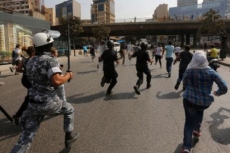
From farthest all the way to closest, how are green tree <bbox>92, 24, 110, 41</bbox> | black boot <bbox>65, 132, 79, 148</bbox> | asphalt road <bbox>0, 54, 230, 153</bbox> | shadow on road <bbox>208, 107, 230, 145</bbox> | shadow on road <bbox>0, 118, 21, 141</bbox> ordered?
green tree <bbox>92, 24, 110, 41</bbox>, shadow on road <bbox>0, 118, 21, 141</bbox>, shadow on road <bbox>208, 107, 230, 145</bbox>, asphalt road <bbox>0, 54, 230, 153</bbox>, black boot <bbox>65, 132, 79, 148</bbox>

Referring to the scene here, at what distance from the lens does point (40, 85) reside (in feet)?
10.0

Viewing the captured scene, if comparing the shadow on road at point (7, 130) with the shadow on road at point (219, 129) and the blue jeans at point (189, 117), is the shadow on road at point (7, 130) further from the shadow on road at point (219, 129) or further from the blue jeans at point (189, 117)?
the shadow on road at point (219, 129)

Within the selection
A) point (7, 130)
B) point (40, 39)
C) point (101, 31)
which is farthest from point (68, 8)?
point (40, 39)

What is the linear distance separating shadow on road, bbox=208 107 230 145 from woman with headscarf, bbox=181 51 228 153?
935 millimetres

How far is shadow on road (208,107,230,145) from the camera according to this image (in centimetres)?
426

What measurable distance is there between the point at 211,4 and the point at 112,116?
513 feet

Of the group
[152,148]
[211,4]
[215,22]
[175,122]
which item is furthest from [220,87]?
[211,4]

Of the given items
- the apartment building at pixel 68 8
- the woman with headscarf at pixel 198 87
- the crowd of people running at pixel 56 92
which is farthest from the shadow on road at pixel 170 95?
the apartment building at pixel 68 8

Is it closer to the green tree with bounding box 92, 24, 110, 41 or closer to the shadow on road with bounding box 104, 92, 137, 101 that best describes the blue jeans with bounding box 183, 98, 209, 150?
the shadow on road with bounding box 104, 92, 137, 101

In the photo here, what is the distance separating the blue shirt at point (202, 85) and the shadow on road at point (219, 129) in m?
1.07

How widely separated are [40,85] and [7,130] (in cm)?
223

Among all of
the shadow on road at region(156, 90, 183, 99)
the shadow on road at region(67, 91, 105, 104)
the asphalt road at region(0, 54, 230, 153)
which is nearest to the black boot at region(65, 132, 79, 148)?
the asphalt road at region(0, 54, 230, 153)

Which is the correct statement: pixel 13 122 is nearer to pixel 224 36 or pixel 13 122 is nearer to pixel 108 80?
pixel 108 80

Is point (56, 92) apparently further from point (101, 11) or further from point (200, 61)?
point (101, 11)
